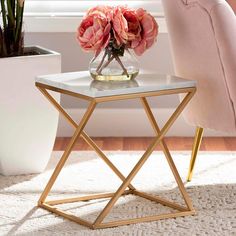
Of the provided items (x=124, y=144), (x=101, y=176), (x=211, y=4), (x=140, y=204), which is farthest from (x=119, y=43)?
(x=124, y=144)

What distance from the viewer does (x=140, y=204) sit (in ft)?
9.70

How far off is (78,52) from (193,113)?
3.91ft

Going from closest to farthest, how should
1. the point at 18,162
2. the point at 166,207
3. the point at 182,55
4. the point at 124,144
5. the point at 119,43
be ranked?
the point at 119,43
the point at 166,207
the point at 182,55
the point at 18,162
the point at 124,144

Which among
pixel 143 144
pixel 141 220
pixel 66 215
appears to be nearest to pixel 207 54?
pixel 141 220

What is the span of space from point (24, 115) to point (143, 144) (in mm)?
930

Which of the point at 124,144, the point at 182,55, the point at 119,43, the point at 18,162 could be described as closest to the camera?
the point at 119,43

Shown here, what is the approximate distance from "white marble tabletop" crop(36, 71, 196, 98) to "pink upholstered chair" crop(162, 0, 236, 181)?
7.9 inches

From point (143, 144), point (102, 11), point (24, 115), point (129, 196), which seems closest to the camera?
point (102, 11)

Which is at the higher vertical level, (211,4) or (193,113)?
(211,4)

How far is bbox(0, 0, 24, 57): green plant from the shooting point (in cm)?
336

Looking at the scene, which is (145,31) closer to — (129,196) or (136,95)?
(136,95)

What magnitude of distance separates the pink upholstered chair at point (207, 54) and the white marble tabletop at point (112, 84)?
7.9 inches

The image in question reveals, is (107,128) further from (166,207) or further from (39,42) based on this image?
(166,207)

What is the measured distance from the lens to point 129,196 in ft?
10.0
